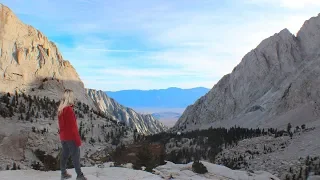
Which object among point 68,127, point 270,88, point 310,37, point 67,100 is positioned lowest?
point 68,127

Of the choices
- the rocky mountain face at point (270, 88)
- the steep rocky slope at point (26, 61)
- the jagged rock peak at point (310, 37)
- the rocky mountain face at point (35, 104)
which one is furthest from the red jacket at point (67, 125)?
the jagged rock peak at point (310, 37)

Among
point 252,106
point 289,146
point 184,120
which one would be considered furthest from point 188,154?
point 184,120

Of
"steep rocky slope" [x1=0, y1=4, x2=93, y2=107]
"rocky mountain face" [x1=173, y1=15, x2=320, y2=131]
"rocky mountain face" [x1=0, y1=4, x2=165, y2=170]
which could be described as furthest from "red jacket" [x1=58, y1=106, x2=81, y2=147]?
"rocky mountain face" [x1=173, y1=15, x2=320, y2=131]

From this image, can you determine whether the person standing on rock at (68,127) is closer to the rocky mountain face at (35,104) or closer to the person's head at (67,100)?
the person's head at (67,100)

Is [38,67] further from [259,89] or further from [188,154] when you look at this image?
[259,89]

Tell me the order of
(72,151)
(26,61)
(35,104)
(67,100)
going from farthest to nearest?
(26,61)
(35,104)
(72,151)
(67,100)

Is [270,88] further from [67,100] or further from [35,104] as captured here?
[67,100]

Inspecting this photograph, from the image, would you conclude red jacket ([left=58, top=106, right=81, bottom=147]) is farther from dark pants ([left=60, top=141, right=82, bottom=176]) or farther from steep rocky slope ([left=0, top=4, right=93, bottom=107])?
steep rocky slope ([left=0, top=4, right=93, bottom=107])

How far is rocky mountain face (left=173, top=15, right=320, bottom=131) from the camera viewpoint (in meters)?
89.9

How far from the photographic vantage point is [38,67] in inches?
3324

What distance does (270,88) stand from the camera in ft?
365

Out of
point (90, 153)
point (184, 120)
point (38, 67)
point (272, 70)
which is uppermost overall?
point (272, 70)

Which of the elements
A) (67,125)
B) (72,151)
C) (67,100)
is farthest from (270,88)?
(67,125)

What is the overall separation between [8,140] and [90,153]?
11964 mm
